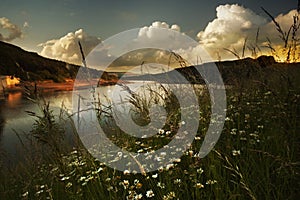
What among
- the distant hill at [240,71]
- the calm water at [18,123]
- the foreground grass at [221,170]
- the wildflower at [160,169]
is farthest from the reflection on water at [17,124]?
the distant hill at [240,71]

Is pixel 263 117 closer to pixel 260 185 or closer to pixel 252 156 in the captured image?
pixel 252 156

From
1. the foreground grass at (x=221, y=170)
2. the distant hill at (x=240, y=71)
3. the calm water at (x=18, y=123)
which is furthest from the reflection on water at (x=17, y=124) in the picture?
the distant hill at (x=240, y=71)

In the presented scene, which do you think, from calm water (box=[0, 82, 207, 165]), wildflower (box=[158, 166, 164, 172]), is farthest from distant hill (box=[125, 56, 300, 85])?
wildflower (box=[158, 166, 164, 172])

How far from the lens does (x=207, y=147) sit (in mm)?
2891

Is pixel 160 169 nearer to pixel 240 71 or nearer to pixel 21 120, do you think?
pixel 240 71

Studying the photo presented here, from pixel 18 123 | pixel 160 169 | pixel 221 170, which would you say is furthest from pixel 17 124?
pixel 221 170

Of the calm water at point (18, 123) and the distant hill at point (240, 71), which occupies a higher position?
the distant hill at point (240, 71)

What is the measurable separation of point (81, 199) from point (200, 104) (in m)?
2.65

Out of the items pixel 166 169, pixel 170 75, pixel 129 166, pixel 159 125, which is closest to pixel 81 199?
pixel 129 166

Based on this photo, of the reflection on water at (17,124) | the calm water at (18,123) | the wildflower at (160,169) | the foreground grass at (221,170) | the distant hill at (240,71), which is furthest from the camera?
the reflection on water at (17,124)

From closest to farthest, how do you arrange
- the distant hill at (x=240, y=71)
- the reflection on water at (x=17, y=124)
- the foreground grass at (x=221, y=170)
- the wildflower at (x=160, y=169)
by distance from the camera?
1. the foreground grass at (x=221, y=170)
2. the wildflower at (x=160, y=169)
3. the distant hill at (x=240, y=71)
4. the reflection on water at (x=17, y=124)

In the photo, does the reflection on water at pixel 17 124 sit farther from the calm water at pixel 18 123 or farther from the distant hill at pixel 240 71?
the distant hill at pixel 240 71

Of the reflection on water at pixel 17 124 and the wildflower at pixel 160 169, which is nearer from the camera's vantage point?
the wildflower at pixel 160 169

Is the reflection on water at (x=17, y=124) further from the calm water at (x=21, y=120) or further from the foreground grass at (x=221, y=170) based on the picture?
the foreground grass at (x=221, y=170)
